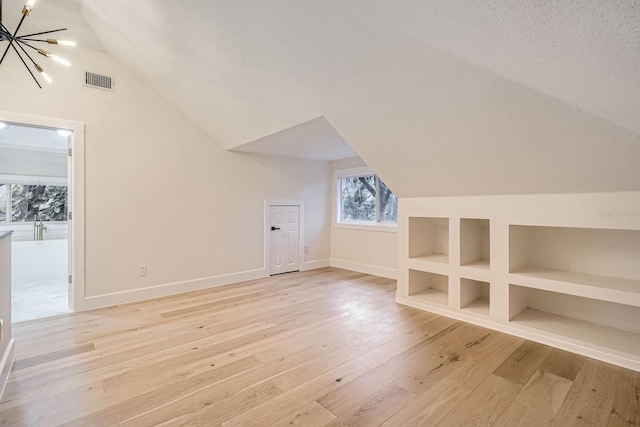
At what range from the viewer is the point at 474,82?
187 centimetres

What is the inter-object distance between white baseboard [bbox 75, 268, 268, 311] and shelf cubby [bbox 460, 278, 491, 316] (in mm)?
2903

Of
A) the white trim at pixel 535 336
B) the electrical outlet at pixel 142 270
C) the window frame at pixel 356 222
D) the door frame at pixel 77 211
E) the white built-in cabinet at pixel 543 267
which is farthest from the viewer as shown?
the window frame at pixel 356 222

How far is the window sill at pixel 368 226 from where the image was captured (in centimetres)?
471

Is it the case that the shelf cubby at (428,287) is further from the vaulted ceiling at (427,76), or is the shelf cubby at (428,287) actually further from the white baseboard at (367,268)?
the vaulted ceiling at (427,76)

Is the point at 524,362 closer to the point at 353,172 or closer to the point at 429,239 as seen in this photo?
the point at 429,239

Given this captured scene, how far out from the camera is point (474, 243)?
323 cm

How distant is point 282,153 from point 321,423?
3.87m

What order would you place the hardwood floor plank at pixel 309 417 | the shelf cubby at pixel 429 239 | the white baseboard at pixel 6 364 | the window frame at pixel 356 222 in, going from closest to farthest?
the hardwood floor plank at pixel 309 417 < the white baseboard at pixel 6 364 < the shelf cubby at pixel 429 239 < the window frame at pixel 356 222

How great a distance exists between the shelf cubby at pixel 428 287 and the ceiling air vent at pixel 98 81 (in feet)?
13.3

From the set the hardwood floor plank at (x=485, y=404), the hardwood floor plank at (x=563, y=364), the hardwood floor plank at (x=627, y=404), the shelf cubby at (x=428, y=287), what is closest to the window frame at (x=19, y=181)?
the shelf cubby at (x=428, y=287)

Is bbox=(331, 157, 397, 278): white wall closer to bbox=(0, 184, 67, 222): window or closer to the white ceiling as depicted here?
the white ceiling

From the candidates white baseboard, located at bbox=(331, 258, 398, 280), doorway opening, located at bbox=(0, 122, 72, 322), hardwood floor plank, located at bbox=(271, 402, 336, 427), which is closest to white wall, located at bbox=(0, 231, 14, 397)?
hardwood floor plank, located at bbox=(271, 402, 336, 427)

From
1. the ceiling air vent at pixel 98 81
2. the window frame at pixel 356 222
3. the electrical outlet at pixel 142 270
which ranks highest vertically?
the ceiling air vent at pixel 98 81

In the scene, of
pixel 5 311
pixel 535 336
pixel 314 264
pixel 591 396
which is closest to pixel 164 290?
pixel 5 311
